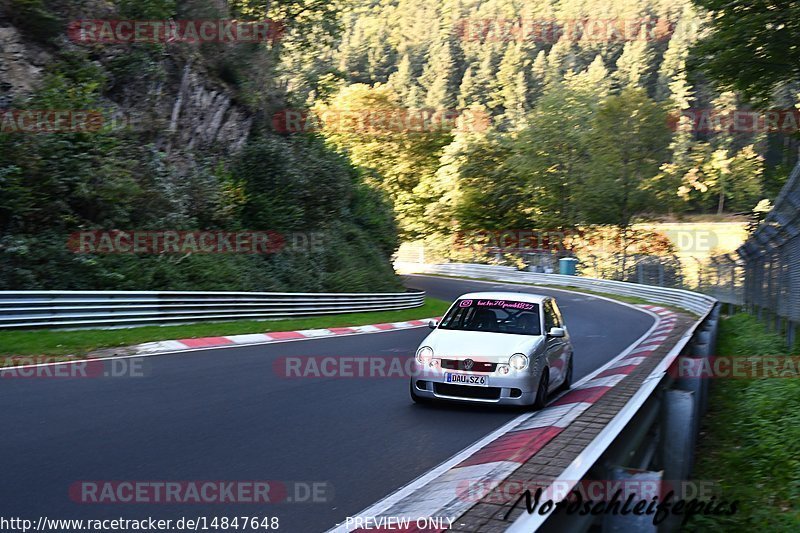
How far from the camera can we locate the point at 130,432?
8.08 m

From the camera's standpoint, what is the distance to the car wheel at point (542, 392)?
406 inches

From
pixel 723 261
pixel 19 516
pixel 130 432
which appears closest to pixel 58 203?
pixel 130 432

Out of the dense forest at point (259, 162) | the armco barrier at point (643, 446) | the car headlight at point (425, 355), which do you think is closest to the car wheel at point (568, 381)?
the armco barrier at point (643, 446)

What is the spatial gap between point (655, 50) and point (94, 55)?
130636 millimetres

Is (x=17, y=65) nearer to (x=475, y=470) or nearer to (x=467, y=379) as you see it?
(x=467, y=379)

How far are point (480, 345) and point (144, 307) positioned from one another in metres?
9.51

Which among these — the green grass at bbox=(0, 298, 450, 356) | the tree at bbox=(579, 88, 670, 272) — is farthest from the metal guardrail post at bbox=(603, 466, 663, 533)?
the tree at bbox=(579, 88, 670, 272)

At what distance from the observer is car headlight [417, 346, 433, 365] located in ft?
33.9

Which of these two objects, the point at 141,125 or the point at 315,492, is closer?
the point at 315,492

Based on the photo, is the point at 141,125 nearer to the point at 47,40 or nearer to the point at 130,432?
the point at 47,40

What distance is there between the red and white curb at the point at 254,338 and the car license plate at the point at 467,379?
673cm

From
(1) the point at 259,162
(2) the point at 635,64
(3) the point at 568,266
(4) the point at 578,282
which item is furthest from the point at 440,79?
(1) the point at 259,162

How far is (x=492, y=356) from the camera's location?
10.1m

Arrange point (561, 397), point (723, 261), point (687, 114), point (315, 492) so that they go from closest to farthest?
point (315, 492) → point (561, 397) → point (723, 261) → point (687, 114)
